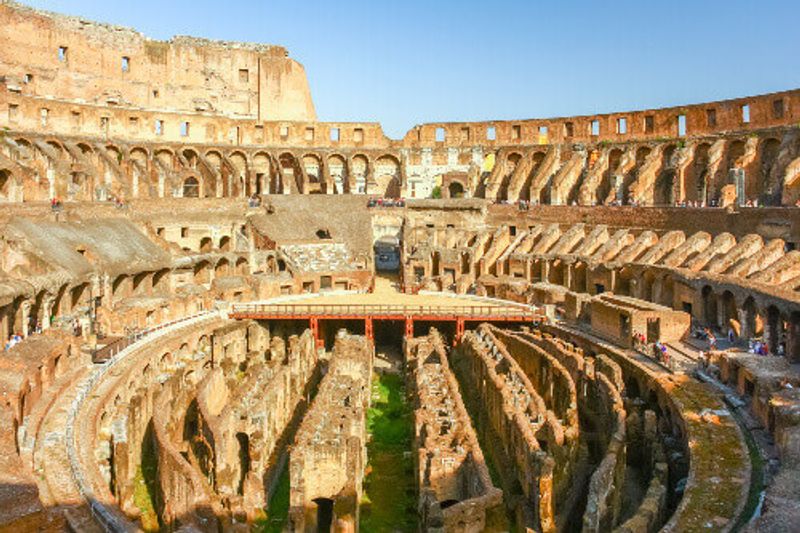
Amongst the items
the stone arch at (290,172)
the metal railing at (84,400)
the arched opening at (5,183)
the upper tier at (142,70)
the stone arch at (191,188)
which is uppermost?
the upper tier at (142,70)

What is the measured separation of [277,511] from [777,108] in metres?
34.1

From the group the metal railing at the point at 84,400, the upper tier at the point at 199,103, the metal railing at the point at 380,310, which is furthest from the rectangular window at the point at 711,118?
the metal railing at the point at 84,400

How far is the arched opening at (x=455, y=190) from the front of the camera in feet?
178

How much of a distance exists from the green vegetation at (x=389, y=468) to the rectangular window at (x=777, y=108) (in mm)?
25298

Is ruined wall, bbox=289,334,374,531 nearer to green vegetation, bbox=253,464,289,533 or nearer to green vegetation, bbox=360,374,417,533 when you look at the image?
green vegetation, bbox=360,374,417,533

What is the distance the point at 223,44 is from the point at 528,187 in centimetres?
2527

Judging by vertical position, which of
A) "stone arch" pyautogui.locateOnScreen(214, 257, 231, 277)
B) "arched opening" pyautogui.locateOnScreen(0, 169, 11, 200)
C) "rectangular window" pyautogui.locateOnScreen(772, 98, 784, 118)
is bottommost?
"stone arch" pyautogui.locateOnScreen(214, 257, 231, 277)

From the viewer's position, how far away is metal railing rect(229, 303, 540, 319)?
33750 millimetres

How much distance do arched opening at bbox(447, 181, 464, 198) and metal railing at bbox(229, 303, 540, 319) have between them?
20.2 m

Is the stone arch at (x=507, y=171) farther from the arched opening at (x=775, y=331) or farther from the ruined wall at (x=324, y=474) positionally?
the ruined wall at (x=324, y=474)

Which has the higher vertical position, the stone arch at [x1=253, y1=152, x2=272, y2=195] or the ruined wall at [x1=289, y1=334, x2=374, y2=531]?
the stone arch at [x1=253, y1=152, x2=272, y2=195]

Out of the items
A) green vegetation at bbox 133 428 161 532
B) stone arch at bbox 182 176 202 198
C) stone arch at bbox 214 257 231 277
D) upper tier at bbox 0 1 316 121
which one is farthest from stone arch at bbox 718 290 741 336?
upper tier at bbox 0 1 316 121

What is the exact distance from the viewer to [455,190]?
5456cm

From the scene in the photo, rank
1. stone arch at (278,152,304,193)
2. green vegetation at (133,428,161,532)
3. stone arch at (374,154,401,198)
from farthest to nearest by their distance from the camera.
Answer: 1. stone arch at (374,154,401,198)
2. stone arch at (278,152,304,193)
3. green vegetation at (133,428,161,532)
